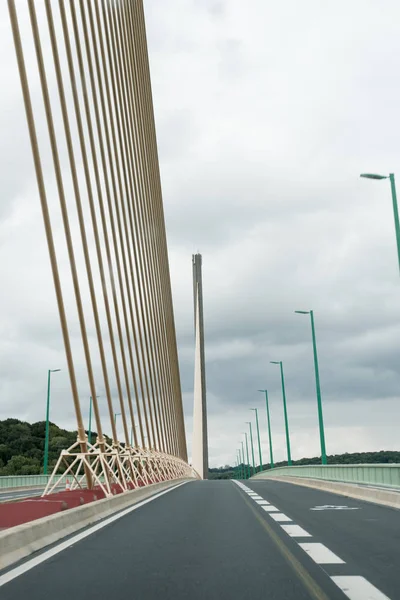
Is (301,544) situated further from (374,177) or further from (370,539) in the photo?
(374,177)

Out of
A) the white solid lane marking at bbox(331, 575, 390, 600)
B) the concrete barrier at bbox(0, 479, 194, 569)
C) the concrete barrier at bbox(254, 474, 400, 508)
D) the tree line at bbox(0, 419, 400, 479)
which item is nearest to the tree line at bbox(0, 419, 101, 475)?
the tree line at bbox(0, 419, 400, 479)

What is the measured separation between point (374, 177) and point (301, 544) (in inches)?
623

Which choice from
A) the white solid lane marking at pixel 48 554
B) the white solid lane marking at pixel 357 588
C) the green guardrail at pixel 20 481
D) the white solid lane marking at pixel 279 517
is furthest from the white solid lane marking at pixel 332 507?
the green guardrail at pixel 20 481

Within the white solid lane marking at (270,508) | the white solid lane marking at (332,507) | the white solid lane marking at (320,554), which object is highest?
the white solid lane marking at (270,508)

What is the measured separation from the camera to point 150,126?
3881cm

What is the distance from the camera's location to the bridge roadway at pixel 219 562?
20.4 feet

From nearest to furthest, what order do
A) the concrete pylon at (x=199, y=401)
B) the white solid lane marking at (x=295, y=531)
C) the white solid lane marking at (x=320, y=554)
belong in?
1. the white solid lane marking at (x=320, y=554)
2. the white solid lane marking at (x=295, y=531)
3. the concrete pylon at (x=199, y=401)

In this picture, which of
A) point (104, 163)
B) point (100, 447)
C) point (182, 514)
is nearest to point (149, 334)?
point (104, 163)

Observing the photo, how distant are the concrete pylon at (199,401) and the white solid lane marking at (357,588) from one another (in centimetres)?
7234

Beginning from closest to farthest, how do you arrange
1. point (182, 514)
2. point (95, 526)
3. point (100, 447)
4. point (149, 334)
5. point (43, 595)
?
1. point (43, 595)
2. point (95, 526)
3. point (182, 514)
4. point (100, 447)
5. point (149, 334)

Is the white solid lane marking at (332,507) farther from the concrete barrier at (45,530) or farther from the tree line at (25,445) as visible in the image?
the tree line at (25,445)

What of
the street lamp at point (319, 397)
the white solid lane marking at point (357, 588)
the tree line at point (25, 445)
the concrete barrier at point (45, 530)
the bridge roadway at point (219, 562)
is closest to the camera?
the white solid lane marking at point (357, 588)

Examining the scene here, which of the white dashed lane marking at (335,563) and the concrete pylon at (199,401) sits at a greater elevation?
the concrete pylon at (199,401)

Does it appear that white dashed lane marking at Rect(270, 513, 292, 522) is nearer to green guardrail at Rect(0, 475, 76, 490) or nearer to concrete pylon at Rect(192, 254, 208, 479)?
green guardrail at Rect(0, 475, 76, 490)
